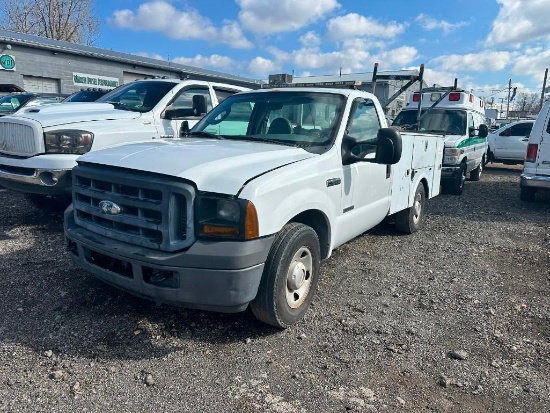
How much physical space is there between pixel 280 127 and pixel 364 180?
1013 mm

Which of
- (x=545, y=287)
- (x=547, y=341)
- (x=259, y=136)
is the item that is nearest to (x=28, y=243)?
(x=259, y=136)

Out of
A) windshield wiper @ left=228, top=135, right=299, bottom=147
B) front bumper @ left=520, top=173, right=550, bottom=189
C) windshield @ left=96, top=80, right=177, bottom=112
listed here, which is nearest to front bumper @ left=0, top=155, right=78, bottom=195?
windshield @ left=96, top=80, right=177, bottom=112

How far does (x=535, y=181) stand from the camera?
8.13 m

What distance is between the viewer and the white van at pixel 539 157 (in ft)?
26.3

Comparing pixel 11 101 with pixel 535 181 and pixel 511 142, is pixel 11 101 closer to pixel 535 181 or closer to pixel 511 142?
pixel 535 181

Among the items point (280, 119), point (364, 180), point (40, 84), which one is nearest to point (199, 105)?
point (280, 119)

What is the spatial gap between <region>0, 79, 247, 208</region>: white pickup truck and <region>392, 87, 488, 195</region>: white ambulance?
5317 mm

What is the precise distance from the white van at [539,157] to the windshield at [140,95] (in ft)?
21.7

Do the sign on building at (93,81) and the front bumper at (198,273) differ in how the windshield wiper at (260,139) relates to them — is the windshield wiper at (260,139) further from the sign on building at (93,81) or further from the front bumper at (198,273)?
the sign on building at (93,81)

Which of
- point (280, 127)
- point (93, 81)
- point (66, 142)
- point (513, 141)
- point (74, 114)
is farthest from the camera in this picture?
point (93, 81)

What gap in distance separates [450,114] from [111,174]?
9.69 metres

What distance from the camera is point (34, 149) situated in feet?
17.0

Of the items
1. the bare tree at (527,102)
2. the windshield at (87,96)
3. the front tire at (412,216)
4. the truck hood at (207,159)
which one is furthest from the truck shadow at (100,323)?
the bare tree at (527,102)

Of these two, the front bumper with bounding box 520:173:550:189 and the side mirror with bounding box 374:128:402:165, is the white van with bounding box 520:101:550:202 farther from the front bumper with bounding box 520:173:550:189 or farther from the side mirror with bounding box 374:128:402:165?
the side mirror with bounding box 374:128:402:165
